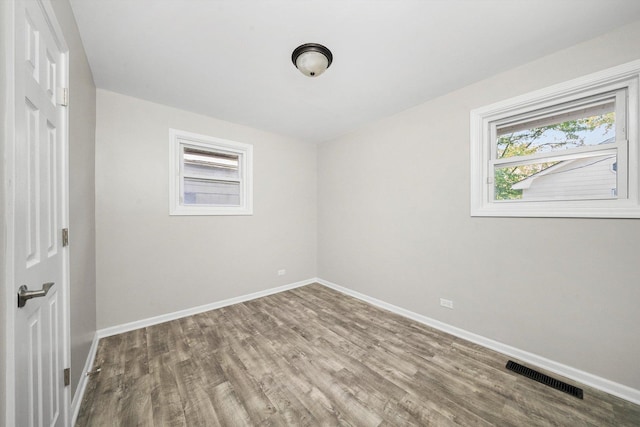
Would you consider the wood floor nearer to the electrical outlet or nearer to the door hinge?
the electrical outlet

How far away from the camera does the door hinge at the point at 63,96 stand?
1314 millimetres

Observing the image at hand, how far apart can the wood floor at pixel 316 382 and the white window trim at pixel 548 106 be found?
136 cm

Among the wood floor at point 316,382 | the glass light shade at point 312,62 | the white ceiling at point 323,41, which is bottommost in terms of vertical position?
the wood floor at point 316,382

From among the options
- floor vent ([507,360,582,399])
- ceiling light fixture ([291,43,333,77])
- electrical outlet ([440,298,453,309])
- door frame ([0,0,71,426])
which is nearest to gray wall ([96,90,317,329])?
ceiling light fixture ([291,43,333,77])

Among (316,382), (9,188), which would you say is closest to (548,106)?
(316,382)

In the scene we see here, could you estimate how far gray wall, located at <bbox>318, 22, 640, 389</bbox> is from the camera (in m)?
1.68

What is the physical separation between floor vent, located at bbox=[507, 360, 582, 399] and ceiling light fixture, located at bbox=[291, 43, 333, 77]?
119 inches

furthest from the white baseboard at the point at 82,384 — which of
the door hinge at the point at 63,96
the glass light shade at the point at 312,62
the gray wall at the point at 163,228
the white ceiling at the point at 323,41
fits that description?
the glass light shade at the point at 312,62

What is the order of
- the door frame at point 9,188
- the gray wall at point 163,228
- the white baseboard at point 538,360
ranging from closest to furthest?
the door frame at point 9,188
the white baseboard at point 538,360
the gray wall at point 163,228

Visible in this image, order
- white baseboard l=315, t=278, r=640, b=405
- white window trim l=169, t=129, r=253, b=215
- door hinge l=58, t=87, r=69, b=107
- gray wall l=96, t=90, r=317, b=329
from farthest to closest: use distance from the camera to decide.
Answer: white window trim l=169, t=129, r=253, b=215
gray wall l=96, t=90, r=317, b=329
white baseboard l=315, t=278, r=640, b=405
door hinge l=58, t=87, r=69, b=107

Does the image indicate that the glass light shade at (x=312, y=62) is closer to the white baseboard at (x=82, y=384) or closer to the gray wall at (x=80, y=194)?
the gray wall at (x=80, y=194)

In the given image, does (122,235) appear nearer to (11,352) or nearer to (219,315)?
(219,315)

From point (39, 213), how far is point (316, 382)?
1.99 meters

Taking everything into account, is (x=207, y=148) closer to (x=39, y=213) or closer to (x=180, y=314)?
(x=180, y=314)
